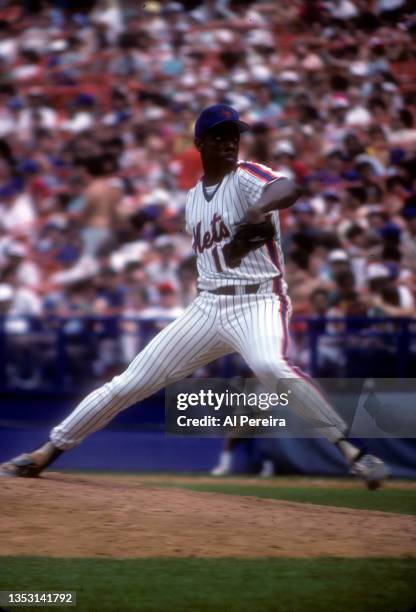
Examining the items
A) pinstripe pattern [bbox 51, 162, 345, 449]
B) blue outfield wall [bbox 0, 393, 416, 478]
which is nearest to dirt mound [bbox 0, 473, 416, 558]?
pinstripe pattern [bbox 51, 162, 345, 449]

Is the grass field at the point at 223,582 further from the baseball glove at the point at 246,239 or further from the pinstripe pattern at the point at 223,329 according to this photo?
the baseball glove at the point at 246,239

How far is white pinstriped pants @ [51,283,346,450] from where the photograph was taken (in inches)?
174

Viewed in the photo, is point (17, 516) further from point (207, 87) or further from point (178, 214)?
point (207, 87)

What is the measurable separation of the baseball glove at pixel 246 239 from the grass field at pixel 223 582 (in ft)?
4.32

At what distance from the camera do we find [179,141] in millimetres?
10016

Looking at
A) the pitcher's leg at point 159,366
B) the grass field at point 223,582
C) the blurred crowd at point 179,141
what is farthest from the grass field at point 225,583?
the blurred crowd at point 179,141

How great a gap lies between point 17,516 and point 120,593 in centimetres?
100

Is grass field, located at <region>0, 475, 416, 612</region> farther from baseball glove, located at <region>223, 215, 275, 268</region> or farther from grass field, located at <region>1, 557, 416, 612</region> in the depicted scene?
baseball glove, located at <region>223, 215, 275, 268</region>

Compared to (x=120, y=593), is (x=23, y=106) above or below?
above

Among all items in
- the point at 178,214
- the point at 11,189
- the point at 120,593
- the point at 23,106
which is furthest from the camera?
the point at 23,106

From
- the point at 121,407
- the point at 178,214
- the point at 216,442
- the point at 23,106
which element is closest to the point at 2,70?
the point at 23,106

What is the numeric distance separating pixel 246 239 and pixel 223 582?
154 centimetres

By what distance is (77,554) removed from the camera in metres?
3.75

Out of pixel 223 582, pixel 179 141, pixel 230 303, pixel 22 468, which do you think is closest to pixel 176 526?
pixel 223 582
